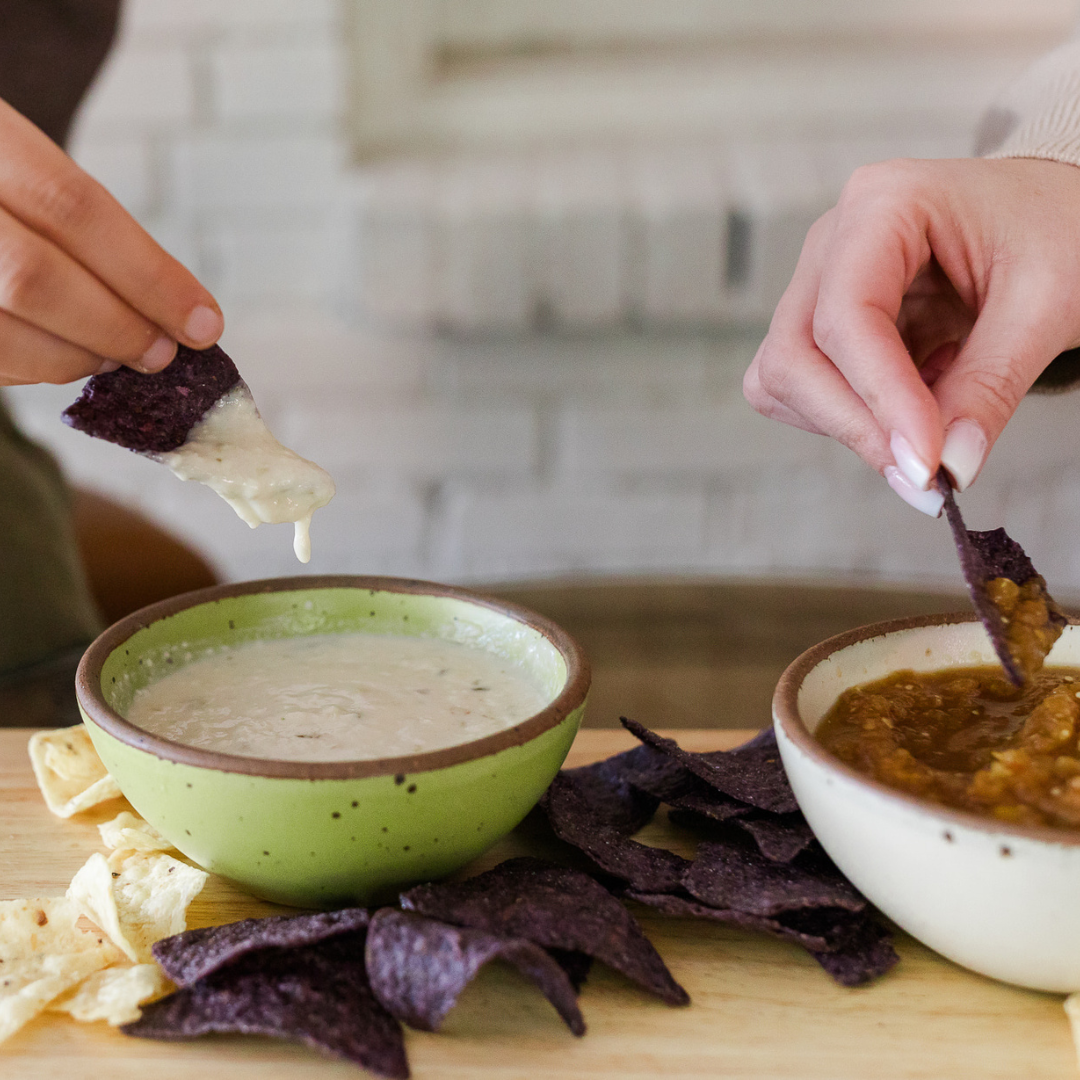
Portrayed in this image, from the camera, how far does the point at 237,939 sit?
35.4 inches

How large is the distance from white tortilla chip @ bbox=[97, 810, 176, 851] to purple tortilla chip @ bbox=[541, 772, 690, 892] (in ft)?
1.13

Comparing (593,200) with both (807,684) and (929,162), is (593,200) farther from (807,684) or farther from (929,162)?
(807,684)

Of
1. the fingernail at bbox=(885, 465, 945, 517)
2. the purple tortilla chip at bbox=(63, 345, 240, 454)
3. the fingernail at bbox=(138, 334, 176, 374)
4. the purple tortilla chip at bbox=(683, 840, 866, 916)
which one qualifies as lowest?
the purple tortilla chip at bbox=(683, 840, 866, 916)

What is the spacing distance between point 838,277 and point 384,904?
2.18 ft

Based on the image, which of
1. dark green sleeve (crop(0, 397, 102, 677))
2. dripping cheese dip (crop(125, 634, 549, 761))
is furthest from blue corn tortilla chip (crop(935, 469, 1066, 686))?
dark green sleeve (crop(0, 397, 102, 677))

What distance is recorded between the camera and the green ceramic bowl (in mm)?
895

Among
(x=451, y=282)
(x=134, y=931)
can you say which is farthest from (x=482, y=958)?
(x=451, y=282)

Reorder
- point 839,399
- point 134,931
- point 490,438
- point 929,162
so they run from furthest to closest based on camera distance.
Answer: point 490,438 → point 929,162 → point 839,399 → point 134,931

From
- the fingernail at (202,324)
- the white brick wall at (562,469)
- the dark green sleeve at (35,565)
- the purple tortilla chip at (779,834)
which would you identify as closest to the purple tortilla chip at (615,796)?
the purple tortilla chip at (779,834)

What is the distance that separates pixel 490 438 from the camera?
9.25ft

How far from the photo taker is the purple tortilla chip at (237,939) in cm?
87

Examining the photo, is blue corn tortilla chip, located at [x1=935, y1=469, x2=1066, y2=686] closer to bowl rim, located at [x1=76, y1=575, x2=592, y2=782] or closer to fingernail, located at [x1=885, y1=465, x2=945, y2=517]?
fingernail, located at [x1=885, y1=465, x2=945, y2=517]

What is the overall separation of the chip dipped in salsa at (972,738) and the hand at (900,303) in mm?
170

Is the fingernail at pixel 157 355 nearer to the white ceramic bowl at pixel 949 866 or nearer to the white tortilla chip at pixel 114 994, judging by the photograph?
the white tortilla chip at pixel 114 994
